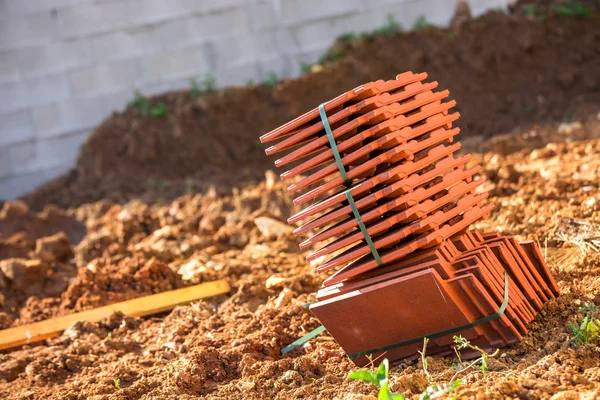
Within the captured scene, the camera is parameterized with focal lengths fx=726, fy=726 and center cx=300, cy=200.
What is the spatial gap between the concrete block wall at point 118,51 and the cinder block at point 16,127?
0.04ft

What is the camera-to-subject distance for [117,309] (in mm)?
4605

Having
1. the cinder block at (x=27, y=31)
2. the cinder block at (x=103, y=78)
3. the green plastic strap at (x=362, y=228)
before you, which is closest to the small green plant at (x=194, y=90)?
the cinder block at (x=103, y=78)

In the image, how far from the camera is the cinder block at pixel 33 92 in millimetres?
8555

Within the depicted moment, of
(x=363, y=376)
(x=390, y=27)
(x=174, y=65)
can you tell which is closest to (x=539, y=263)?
(x=363, y=376)

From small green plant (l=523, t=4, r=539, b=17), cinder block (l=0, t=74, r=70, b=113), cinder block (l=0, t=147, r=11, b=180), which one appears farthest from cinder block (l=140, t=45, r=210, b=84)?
small green plant (l=523, t=4, r=539, b=17)

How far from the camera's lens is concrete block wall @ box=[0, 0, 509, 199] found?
8.54 m

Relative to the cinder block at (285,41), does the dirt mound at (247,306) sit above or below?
below

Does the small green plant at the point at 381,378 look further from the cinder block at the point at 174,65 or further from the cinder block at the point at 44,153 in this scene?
the cinder block at the point at 44,153

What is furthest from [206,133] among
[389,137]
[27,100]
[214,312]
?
[389,137]

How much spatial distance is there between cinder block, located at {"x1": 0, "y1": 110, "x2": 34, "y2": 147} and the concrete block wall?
0.04ft

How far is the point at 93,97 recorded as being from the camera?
28.4 ft

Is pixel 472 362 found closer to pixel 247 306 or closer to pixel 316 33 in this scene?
pixel 247 306

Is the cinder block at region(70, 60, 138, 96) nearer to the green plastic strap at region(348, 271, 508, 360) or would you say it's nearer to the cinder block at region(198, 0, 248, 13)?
the cinder block at region(198, 0, 248, 13)

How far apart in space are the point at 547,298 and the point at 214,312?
194cm
